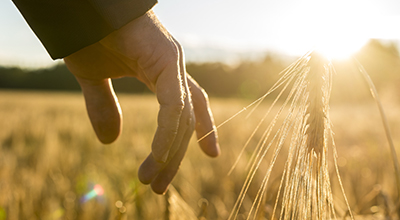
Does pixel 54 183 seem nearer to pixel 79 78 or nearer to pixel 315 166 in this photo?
pixel 79 78

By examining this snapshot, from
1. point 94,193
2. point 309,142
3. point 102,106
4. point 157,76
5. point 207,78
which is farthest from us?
point 207,78

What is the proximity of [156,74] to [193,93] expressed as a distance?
0.24 metres

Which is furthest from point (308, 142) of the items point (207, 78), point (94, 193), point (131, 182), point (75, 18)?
point (207, 78)

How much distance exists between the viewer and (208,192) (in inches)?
96.6

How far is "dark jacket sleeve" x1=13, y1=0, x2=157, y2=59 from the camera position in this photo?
27.7 inches

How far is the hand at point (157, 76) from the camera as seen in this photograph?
0.70 meters

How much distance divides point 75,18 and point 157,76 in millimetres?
252

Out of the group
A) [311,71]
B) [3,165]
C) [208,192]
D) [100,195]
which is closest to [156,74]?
[311,71]

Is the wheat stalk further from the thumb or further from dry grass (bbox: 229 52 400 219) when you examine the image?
the thumb

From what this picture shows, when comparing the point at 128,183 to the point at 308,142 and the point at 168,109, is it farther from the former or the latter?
the point at 308,142

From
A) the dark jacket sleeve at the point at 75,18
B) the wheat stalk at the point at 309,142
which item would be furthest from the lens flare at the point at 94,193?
the wheat stalk at the point at 309,142

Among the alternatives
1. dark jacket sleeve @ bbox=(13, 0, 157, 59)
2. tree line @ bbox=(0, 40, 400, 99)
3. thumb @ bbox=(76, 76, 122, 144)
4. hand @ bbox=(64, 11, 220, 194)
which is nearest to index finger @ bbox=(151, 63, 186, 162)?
hand @ bbox=(64, 11, 220, 194)

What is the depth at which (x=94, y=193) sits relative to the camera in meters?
1.92

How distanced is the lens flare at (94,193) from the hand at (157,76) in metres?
1.11
